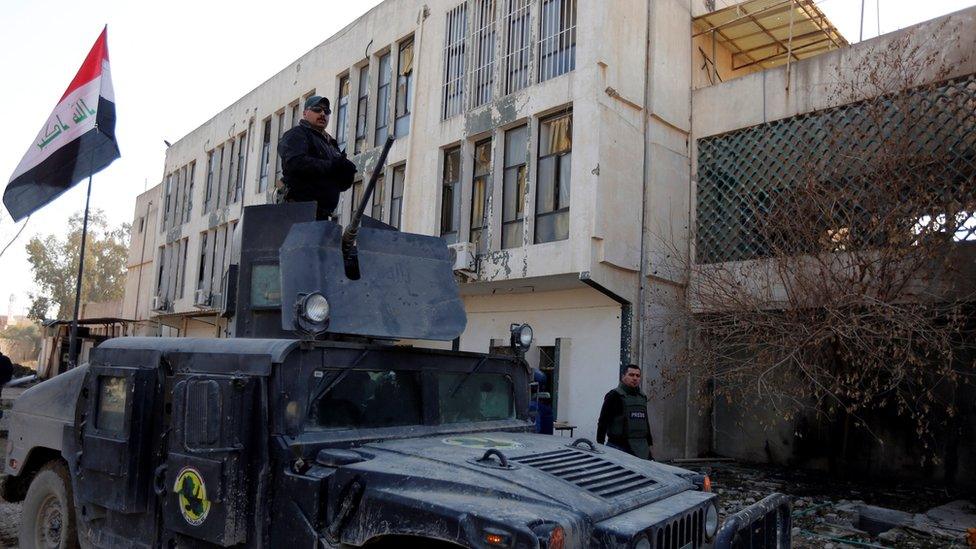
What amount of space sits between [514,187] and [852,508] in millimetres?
7511

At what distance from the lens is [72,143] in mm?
11586

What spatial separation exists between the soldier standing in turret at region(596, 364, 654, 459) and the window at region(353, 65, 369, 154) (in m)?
11.5

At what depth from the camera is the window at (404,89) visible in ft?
53.6

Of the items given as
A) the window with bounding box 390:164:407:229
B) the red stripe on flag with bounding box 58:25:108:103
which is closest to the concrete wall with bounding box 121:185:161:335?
the window with bounding box 390:164:407:229

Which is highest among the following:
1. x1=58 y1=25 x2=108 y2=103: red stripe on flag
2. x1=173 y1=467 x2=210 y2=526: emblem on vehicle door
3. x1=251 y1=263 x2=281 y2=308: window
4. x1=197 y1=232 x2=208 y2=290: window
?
x1=58 y1=25 x2=108 y2=103: red stripe on flag

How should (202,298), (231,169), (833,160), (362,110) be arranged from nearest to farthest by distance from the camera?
(833,160), (362,110), (202,298), (231,169)

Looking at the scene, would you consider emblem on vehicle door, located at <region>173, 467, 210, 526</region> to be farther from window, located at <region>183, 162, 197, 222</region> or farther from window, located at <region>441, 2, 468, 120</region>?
window, located at <region>183, 162, 197, 222</region>

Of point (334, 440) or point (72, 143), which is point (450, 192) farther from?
point (334, 440)

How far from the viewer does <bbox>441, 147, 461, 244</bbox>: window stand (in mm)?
14625

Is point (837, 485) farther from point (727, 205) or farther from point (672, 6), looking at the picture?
point (672, 6)

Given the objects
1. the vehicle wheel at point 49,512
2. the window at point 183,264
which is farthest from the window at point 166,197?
the vehicle wheel at point 49,512

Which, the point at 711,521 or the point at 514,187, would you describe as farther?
the point at 514,187

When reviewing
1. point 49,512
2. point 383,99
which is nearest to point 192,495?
point 49,512

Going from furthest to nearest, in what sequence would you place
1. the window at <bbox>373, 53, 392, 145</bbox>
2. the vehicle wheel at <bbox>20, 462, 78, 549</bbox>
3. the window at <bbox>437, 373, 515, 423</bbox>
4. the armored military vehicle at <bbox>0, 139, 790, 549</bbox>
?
the window at <bbox>373, 53, 392, 145</bbox>, the vehicle wheel at <bbox>20, 462, 78, 549</bbox>, the window at <bbox>437, 373, 515, 423</bbox>, the armored military vehicle at <bbox>0, 139, 790, 549</bbox>
